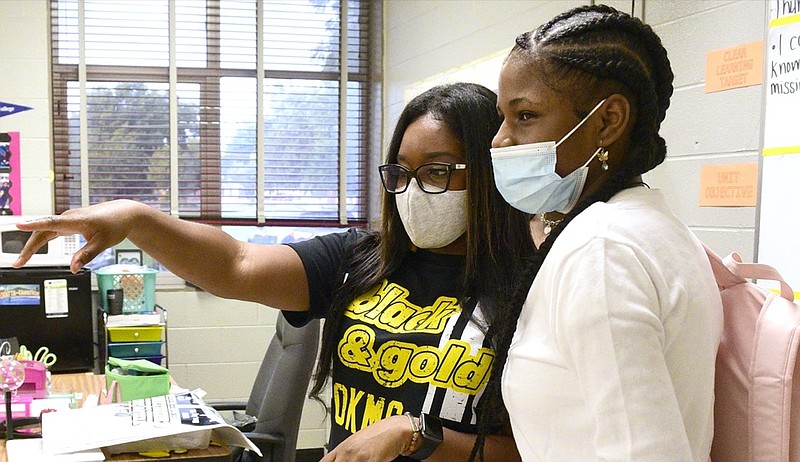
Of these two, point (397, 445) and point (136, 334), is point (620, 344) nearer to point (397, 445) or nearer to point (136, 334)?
point (397, 445)

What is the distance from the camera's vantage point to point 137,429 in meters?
1.95

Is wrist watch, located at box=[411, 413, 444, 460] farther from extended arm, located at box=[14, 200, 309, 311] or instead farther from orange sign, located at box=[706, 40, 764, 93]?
orange sign, located at box=[706, 40, 764, 93]

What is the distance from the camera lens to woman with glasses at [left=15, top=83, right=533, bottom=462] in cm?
131

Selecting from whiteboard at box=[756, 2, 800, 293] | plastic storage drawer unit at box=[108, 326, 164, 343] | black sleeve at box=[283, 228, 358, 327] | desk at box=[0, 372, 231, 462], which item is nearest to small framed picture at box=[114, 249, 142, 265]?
plastic storage drawer unit at box=[108, 326, 164, 343]

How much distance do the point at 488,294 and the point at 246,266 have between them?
442 mm

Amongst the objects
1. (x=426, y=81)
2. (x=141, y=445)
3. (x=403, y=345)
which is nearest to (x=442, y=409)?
(x=403, y=345)

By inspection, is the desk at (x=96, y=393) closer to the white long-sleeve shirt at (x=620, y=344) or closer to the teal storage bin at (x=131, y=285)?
the teal storage bin at (x=131, y=285)

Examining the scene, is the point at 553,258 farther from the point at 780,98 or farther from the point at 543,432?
the point at 780,98

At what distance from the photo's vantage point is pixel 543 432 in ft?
2.79

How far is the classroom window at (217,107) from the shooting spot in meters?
4.27

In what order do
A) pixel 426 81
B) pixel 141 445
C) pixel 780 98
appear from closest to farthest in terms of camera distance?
pixel 780 98
pixel 141 445
pixel 426 81

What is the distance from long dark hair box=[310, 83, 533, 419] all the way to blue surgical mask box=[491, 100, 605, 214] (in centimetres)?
35

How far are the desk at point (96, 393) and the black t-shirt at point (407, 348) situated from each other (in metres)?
0.65

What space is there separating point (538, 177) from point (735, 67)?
131 cm
